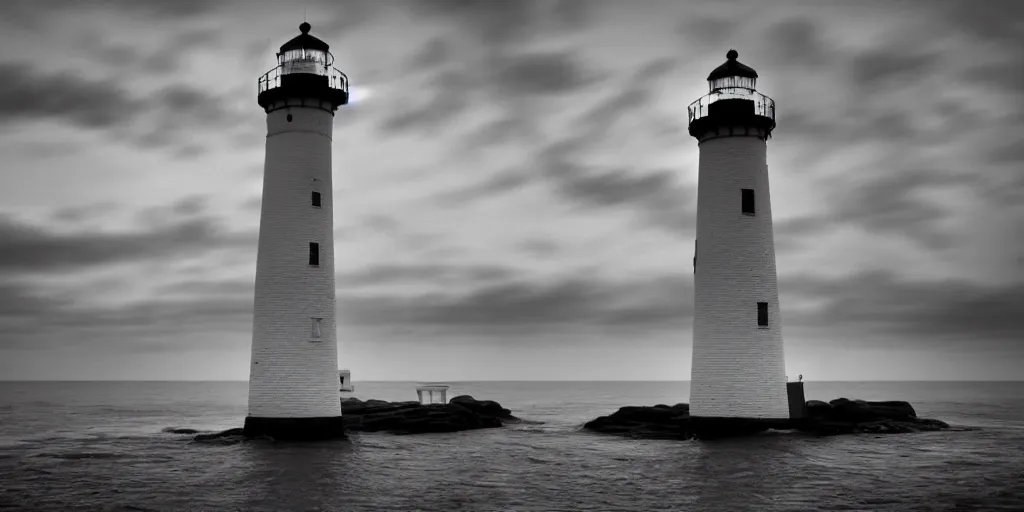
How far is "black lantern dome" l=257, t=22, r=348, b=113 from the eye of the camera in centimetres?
3288

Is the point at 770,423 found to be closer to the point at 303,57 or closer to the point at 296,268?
the point at 296,268

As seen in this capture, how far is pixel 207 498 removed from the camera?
21.6m

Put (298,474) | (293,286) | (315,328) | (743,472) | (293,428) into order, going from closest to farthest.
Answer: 1. (298,474)
2. (743,472)
3. (293,428)
4. (293,286)
5. (315,328)

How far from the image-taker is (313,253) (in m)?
32.2

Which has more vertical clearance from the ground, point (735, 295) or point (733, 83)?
point (733, 83)

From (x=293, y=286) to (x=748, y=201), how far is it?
16.8 m

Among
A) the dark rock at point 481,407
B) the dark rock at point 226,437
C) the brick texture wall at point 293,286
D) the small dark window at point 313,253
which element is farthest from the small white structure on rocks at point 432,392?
the small dark window at point 313,253

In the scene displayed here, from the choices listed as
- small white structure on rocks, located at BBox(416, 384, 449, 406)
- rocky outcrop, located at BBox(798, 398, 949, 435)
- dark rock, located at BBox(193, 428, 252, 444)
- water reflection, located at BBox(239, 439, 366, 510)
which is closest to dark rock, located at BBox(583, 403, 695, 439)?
rocky outcrop, located at BBox(798, 398, 949, 435)

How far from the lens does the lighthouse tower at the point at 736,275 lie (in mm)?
32250

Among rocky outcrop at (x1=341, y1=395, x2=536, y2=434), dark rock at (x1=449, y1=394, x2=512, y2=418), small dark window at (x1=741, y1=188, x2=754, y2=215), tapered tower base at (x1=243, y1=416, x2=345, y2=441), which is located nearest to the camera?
tapered tower base at (x1=243, y1=416, x2=345, y2=441)

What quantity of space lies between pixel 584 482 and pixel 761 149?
15704 millimetres

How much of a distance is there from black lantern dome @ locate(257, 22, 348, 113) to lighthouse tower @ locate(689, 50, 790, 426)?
13.9m

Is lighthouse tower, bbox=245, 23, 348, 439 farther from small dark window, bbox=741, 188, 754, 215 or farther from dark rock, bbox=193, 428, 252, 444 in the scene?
small dark window, bbox=741, 188, 754, 215

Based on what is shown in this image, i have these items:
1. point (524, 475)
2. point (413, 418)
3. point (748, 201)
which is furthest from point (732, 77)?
point (413, 418)
